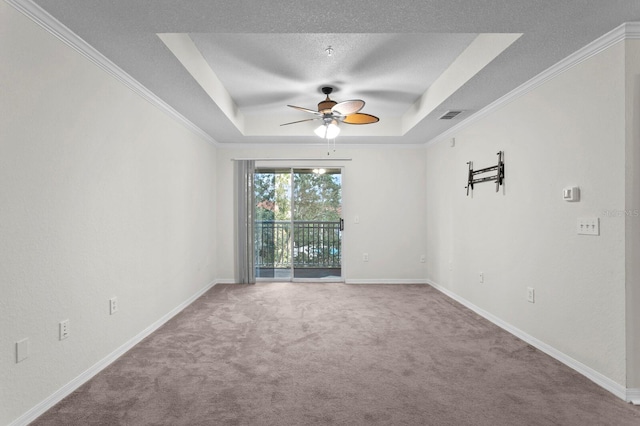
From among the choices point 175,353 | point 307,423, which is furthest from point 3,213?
point 307,423

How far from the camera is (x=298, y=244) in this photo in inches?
242

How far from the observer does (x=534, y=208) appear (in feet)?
9.94

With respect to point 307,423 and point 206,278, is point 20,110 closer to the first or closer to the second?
point 307,423

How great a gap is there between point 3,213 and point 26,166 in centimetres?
30

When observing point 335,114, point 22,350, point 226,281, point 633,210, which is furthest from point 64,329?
point 633,210

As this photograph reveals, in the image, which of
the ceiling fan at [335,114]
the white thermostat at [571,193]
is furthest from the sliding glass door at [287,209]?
the white thermostat at [571,193]

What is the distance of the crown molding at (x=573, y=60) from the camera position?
215 cm

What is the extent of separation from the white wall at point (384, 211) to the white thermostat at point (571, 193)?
318 centimetres

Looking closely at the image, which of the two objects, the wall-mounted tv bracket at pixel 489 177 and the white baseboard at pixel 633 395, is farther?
the wall-mounted tv bracket at pixel 489 177

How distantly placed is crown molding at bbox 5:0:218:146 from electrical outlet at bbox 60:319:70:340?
1779 millimetres

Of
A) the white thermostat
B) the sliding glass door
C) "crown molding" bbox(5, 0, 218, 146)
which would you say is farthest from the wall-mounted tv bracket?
"crown molding" bbox(5, 0, 218, 146)

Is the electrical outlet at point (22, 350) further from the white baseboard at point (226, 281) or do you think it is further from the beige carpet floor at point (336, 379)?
the white baseboard at point (226, 281)


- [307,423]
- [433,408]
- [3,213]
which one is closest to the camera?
[3,213]

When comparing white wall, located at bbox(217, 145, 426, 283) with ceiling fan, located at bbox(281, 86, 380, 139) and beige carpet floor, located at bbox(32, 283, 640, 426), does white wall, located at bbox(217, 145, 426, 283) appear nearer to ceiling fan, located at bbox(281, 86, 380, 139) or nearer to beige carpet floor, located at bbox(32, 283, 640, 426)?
ceiling fan, located at bbox(281, 86, 380, 139)
